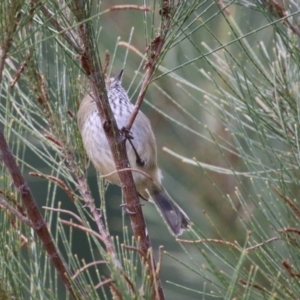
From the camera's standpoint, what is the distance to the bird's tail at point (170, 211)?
8.23 ft

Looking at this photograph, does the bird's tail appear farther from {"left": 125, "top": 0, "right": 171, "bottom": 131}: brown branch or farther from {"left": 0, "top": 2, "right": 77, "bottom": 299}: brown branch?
{"left": 0, "top": 2, "right": 77, "bottom": 299}: brown branch

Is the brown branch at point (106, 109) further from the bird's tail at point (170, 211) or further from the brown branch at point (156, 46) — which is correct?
the bird's tail at point (170, 211)

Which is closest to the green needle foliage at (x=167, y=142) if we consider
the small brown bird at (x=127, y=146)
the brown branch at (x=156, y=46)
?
the brown branch at (x=156, y=46)

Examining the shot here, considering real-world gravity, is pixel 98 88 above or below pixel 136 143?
above

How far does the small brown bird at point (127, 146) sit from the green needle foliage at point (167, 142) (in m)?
0.11

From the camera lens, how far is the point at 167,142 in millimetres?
3449

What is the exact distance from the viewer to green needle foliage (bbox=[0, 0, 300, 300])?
133 centimetres

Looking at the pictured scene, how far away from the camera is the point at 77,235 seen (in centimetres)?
405

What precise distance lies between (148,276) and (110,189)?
270cm

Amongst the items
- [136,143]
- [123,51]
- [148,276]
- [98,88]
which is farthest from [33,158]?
[148,276]

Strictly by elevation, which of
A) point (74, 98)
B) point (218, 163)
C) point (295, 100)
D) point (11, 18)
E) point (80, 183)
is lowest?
point (218, 163)

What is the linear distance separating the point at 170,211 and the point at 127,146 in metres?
0.33

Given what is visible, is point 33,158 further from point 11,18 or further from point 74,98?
point 11,18

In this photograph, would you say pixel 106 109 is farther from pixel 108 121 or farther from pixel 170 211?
pixel 170 211
